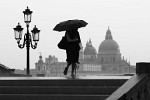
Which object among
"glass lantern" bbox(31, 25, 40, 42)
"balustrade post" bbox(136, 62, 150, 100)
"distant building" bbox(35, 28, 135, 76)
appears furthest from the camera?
"distant building" bbox(35, 28, 135, 76)

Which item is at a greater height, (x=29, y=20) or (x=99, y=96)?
(x=29, y=20)

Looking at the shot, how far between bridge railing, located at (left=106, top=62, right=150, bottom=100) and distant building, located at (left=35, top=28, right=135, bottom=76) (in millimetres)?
171157

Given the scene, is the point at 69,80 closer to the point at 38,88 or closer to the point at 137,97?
the point at 38,88

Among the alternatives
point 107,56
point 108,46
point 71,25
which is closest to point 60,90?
point 71,25

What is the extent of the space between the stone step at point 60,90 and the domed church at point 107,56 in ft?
554

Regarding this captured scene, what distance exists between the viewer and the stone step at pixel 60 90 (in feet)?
36.0

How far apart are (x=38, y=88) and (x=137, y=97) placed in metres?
3.39

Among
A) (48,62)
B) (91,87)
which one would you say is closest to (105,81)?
(91,87)

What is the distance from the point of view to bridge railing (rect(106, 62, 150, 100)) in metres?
8.08

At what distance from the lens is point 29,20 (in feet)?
67.2

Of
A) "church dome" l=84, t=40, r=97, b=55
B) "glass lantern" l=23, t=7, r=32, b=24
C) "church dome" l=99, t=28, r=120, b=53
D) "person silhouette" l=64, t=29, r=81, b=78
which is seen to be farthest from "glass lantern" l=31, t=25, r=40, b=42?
"church dome" l=84, t=40, r=97, b=55

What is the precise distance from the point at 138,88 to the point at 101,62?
187965mm

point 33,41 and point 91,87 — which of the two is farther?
point 33,41

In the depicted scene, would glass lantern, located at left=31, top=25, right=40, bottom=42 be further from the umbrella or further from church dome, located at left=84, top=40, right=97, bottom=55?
church dome, located at left=84, top=40, right=97, bottom=55
